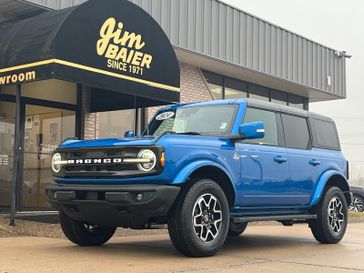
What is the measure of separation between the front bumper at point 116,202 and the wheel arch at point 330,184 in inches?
114

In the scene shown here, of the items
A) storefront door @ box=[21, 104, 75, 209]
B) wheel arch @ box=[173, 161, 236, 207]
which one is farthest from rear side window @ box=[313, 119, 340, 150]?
storefront door @ box=[21, 104, 75, 209]

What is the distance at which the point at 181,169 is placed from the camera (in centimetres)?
635

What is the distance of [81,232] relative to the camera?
740 centimetres

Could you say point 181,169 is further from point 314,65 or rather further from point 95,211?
point 314,65

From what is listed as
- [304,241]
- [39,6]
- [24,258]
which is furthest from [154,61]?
[24,258]

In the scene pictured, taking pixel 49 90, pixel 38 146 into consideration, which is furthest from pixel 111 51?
pixel 38 146

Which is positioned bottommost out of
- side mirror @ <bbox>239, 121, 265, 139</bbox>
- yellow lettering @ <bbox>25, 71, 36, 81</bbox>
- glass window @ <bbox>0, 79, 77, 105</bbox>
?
side mirror @ <bbox>239, 121, 265, 139</bbox>

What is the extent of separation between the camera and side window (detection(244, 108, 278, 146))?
764 cm

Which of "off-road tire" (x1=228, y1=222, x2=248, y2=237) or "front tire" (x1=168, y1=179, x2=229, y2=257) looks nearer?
"front tire" (x1=168, y1=179, x2=229, y2=257)

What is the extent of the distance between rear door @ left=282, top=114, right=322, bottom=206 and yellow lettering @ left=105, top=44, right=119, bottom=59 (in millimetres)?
3492

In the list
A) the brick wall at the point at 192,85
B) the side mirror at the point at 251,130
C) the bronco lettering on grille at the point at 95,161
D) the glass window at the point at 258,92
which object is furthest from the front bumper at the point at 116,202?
the glass window at the point at 258,92

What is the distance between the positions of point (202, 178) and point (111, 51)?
4.28 meters

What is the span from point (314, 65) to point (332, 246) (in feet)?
36.7

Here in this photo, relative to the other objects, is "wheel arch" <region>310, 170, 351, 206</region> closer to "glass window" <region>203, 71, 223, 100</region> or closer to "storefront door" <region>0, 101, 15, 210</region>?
"storefront door" <region>0, 101, 15, 210</region>
